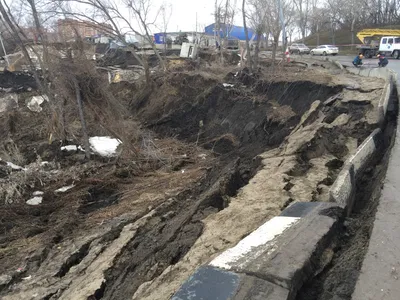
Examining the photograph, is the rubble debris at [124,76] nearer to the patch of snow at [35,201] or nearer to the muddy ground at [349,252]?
the patch of snow at [35,201]

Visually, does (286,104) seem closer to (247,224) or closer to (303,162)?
(303,162)

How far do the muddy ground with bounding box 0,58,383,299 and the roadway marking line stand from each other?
477 mm

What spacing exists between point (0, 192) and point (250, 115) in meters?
9.31

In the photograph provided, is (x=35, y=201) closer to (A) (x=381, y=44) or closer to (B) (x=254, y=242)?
(B) (x=254, y=242)

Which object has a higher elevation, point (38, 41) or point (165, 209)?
point (38, 41)

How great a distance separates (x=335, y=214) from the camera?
4.12 meters

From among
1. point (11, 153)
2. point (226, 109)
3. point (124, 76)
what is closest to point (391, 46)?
point (226, 109)

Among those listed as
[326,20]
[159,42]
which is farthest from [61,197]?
[326,20]

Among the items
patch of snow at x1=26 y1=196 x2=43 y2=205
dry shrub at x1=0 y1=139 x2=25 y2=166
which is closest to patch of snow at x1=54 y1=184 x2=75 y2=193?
patch of snow at x1=26 y1=196 x2=43 y2=205

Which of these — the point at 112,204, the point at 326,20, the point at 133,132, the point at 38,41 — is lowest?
the point at 112,204

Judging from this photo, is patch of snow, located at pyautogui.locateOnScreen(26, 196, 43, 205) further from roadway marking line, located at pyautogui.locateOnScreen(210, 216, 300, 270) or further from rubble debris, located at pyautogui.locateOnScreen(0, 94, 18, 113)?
rubble debris, located at pyautogui.locateOnScreen(0, 94, 18, 113)

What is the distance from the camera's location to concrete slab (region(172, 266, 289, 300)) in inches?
107

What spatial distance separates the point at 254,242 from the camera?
3.67 meters

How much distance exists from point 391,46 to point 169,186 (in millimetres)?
29845
